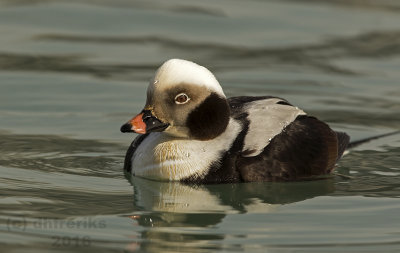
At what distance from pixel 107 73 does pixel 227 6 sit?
4.09 metres

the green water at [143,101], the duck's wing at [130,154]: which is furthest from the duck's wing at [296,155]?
the duck's wing at [130,154]

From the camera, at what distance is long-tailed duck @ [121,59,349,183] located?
952 cm

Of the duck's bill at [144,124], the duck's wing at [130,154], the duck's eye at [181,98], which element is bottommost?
the duck's wing at [130,154]

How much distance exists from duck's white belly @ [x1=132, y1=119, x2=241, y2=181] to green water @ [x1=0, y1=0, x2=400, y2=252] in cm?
13

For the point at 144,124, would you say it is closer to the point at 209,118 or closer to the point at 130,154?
the point at 209,118

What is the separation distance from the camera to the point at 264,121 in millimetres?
9961

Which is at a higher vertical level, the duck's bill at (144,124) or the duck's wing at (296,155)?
Answer: the duck's bill at (144,124)

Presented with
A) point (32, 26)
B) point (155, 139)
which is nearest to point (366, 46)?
point (32, 26)

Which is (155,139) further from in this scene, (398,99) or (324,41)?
(324,41)

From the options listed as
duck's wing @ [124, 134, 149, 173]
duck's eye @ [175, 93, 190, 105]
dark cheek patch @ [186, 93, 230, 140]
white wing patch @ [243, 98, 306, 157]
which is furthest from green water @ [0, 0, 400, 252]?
duck's eye @ [175, 93, 190, 105]

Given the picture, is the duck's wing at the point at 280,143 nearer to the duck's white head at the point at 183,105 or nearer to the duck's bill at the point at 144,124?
the duck's white head at the point at 183,105

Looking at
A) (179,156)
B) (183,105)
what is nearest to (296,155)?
(179,156)

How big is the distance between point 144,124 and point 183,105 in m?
0.38

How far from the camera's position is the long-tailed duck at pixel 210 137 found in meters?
9.52
